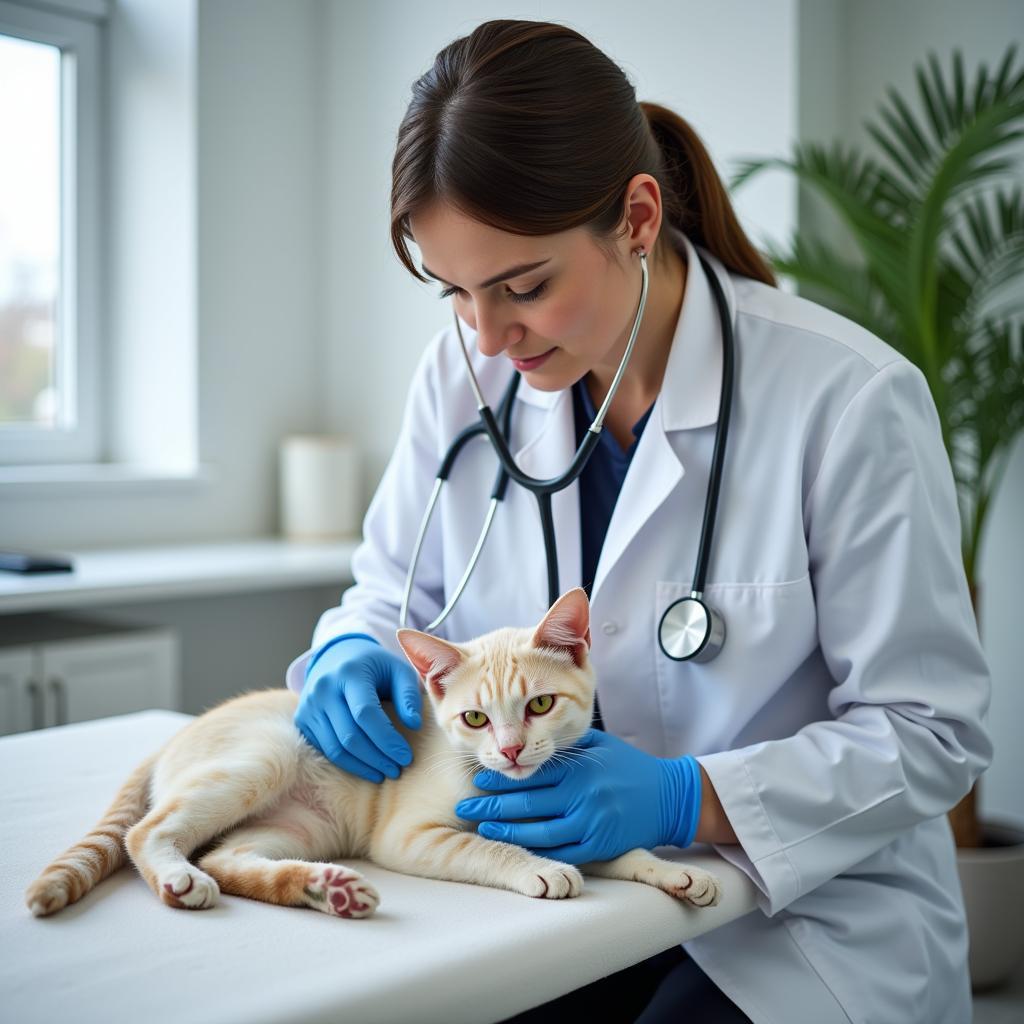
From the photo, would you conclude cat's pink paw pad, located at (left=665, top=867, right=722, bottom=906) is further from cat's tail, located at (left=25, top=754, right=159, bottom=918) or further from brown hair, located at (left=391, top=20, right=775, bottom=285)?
brown hair, located at (left=391, top=20, right=775, bottom=285)

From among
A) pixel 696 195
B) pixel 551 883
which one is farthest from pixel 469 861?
pixel 696 195

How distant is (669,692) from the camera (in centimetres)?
112

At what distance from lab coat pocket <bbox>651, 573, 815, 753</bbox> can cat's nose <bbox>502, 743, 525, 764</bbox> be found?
0.24m

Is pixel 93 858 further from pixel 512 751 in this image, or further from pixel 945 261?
pixel 945 261

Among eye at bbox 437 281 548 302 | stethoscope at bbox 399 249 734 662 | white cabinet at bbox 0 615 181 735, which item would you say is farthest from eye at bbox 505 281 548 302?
white cabinet at bbox 0 615 181 735

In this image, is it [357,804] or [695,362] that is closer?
[357,804]

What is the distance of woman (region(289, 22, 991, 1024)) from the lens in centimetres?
99

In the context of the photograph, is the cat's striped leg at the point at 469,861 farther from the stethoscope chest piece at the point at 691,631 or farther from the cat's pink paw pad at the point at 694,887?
the stethoscope chest piece at the point at 691,631

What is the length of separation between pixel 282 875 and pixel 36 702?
151 centimetres

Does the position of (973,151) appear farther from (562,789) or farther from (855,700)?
(562,789)

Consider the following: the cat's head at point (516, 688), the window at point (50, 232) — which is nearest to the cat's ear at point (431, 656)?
the cat's head at point (516, 688)

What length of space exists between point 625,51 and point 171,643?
1829 mm

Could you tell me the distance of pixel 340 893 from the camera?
82cm

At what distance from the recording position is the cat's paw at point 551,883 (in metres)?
0.86
